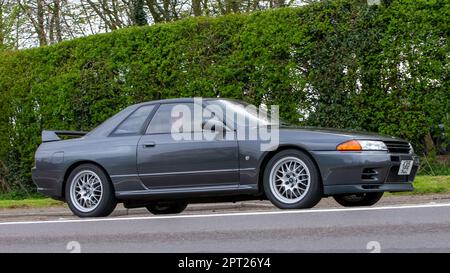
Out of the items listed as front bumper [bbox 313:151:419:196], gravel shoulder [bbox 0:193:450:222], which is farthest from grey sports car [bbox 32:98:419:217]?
gravel shoulder [bbox 0:193:450:222]

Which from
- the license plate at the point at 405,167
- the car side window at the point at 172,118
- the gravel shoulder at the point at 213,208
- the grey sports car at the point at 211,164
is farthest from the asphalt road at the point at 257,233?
the gravel shoulder at the point at 213,208

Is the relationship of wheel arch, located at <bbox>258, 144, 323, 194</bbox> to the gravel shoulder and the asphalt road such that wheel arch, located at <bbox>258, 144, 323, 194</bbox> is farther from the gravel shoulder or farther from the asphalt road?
the gravel shoulder

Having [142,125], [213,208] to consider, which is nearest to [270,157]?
[142,125]

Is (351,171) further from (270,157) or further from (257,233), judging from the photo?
(257,233)

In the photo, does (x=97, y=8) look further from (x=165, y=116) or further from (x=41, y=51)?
(x=165, y=116)

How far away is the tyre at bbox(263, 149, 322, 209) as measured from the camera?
31.4 ft

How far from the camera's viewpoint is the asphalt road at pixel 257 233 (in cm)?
730

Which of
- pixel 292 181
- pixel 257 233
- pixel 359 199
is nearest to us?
pixel 257 233

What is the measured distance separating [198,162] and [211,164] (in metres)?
0.17

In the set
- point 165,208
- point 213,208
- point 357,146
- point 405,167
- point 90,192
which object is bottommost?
point 213,208

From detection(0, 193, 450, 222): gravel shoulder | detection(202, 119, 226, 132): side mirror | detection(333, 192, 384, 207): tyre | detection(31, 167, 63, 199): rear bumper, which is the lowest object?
detection(0, 193, 450, 222): gravel shoulder

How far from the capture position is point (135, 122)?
1105 cm

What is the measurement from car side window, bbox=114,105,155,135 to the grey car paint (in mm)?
75
